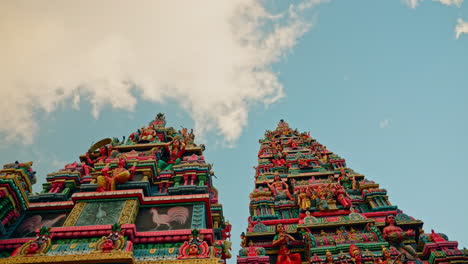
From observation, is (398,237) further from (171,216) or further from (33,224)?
(33,224)

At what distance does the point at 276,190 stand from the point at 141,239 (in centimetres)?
569

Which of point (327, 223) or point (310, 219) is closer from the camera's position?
point (327, 223)

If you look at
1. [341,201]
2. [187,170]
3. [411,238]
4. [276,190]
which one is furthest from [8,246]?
[411,238]

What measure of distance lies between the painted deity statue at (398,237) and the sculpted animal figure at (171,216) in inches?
206

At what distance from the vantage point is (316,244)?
9.28 m

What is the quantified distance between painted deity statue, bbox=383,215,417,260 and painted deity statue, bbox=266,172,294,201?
3598 mm

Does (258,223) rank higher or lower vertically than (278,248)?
higher

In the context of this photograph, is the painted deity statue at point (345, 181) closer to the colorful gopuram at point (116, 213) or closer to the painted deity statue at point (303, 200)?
the painted deity statue at point (303, 200)

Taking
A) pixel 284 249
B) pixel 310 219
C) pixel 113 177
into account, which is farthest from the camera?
pixel 113 177

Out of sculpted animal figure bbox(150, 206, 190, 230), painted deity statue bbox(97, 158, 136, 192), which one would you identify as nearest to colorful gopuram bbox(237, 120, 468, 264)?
sculpted animal figure bbox(150, 206, 190, 230)

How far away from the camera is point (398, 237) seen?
30.7ft

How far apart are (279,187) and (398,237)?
500 cm

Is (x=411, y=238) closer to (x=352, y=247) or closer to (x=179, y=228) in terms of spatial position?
(x=352, y=247)

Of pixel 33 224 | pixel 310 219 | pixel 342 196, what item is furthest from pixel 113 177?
pixel 342 196
